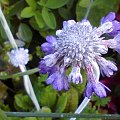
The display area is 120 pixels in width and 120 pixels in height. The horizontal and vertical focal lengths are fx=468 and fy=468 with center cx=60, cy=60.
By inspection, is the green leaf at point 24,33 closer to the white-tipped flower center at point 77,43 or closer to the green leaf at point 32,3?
the green leaf at point 32,3

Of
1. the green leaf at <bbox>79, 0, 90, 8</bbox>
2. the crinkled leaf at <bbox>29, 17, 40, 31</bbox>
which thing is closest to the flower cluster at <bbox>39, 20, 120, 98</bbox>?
the green leaf at <bbox>79, 0, 90, 8</bbox>

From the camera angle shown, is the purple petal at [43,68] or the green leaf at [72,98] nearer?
the purple petal at [43,68]

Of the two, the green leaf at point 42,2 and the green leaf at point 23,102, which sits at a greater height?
the green leaf at point 42,2

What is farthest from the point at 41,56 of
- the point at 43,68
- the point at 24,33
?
the point at 43,68

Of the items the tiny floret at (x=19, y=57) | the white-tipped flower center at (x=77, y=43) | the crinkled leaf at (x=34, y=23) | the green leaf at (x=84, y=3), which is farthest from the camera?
the crinkled leaf at (x=34, y=23)

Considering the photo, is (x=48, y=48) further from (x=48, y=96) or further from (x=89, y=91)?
(x=48, y=96)

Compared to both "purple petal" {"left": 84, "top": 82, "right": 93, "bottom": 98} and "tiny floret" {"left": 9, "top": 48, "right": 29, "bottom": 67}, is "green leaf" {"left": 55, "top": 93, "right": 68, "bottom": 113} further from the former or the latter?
"purple petal" {"left": 84, "top": 82, "right": 93, "bottom": 98}

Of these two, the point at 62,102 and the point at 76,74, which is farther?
the point at 62,102

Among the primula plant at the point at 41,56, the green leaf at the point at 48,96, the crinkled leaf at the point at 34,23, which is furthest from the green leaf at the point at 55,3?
the green leaf at the point at 48,96
